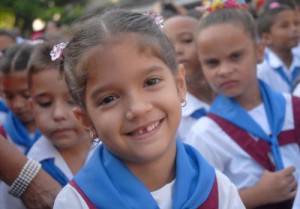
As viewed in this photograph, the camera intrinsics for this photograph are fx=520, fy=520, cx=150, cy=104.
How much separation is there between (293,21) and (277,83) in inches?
37.5

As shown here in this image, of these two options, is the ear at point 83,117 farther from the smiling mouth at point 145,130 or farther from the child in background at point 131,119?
the smiling mouth at point 145,130

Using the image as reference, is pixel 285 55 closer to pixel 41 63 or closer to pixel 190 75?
pixel 190 75

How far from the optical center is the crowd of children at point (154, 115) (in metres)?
1.76

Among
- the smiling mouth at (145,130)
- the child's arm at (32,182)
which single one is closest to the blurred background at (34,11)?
the child's arm at (32,182)

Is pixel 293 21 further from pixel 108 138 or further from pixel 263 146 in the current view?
pixel 108 138

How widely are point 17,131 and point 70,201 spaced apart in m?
1.78

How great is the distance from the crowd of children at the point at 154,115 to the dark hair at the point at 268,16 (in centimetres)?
70

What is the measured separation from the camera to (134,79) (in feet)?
5.63

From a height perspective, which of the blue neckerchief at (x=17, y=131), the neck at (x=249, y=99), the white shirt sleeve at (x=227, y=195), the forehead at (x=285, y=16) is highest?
the white shirt sleeve at (x=227, y=195)

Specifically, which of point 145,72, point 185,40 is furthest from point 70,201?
point 185,40

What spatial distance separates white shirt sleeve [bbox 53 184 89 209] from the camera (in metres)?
1.80

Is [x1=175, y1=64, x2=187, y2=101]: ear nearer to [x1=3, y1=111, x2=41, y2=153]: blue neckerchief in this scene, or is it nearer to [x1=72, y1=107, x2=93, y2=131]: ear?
[x1=72, y1=107, x2=93, y2=131]: ear

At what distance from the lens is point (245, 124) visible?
2.82 meters

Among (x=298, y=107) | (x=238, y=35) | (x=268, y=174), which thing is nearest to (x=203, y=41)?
(x=238, y=35)
